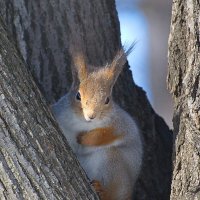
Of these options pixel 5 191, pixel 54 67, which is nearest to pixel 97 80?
pixel 54 67

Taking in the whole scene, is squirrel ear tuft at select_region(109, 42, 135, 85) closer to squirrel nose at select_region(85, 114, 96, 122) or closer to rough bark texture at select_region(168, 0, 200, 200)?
squirrel nose at select_region(85, 114, 96, 122)

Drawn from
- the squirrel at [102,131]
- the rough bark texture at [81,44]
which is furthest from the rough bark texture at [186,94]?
the rough bark texture at [81,44]

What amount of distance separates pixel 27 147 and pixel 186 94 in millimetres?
617

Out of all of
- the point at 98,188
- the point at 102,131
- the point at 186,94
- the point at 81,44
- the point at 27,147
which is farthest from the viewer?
the point at 81,44

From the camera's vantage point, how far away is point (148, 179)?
3.82m

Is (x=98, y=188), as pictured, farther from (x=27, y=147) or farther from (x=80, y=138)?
(x=27, y=147)

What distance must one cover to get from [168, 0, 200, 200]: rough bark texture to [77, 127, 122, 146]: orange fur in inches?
14.7

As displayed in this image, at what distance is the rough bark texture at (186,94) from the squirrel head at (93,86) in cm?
38

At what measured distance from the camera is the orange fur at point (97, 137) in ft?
11.2

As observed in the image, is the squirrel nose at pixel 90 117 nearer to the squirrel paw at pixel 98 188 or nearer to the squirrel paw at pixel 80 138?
the squirrel paw at pixel 80 138

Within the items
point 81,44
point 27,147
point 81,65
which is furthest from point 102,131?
point 27,147

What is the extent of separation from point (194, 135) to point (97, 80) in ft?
2.06

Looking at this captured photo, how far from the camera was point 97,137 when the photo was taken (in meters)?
3.40

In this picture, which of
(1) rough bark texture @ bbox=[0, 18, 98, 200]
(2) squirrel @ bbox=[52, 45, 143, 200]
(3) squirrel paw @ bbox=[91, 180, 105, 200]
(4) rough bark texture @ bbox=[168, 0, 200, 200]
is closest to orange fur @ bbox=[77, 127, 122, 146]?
(2) squirrel @ bbox=[52, 45, 143, 200]
